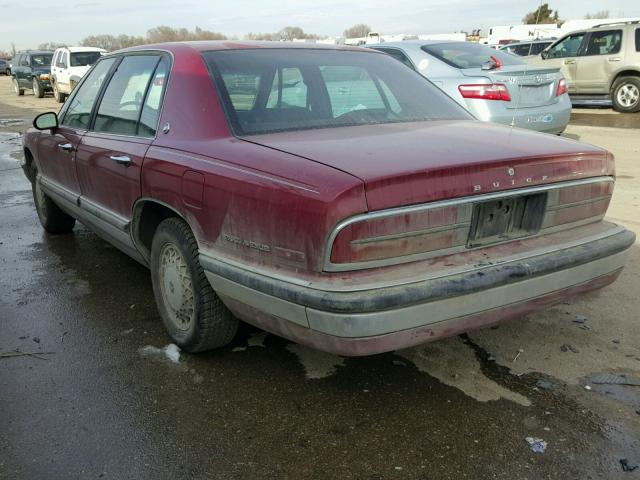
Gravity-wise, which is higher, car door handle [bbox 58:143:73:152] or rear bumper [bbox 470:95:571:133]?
car door handle [bbox 58:143:73:152]

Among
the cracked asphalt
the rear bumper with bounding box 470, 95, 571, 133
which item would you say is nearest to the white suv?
the rear bumper with bounding box 470, 95, 571, 133

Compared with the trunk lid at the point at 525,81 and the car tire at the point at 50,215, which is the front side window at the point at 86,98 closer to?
the car tire at the point at 50,215

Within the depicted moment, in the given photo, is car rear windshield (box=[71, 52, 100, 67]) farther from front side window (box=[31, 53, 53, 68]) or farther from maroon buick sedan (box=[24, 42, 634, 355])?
maroon buick sedan (box=[24, 42, 634, 355])

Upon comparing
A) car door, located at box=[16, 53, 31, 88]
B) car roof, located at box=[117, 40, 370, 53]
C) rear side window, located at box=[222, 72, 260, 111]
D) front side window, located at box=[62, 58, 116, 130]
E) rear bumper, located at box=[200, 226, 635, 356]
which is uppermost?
car roof, located at box=[117, 40, 370, 53]

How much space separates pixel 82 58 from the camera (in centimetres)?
2000

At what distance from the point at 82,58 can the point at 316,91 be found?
1902 centimetres

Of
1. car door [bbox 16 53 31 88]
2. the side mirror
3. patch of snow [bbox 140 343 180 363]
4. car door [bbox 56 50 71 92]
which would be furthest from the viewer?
car door [bbox 16 53 31 88]

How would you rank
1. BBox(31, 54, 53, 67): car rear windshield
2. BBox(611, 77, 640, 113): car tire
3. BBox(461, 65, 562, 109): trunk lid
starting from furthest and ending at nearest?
BBox(31, 54, 53, 67): car rear windshield → BBox(611, 77, 640, 113): car tire → BBox(461, 65, 562, 109): trunk lid

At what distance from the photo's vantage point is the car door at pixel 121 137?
11.3 feet

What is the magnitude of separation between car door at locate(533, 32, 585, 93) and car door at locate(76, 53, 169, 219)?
1252cm

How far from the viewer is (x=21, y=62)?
2595 cm

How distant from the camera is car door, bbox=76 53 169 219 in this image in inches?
135

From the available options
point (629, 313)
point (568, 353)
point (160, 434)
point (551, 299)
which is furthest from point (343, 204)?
point (629, 313)

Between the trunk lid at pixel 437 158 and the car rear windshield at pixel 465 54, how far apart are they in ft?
15.8
